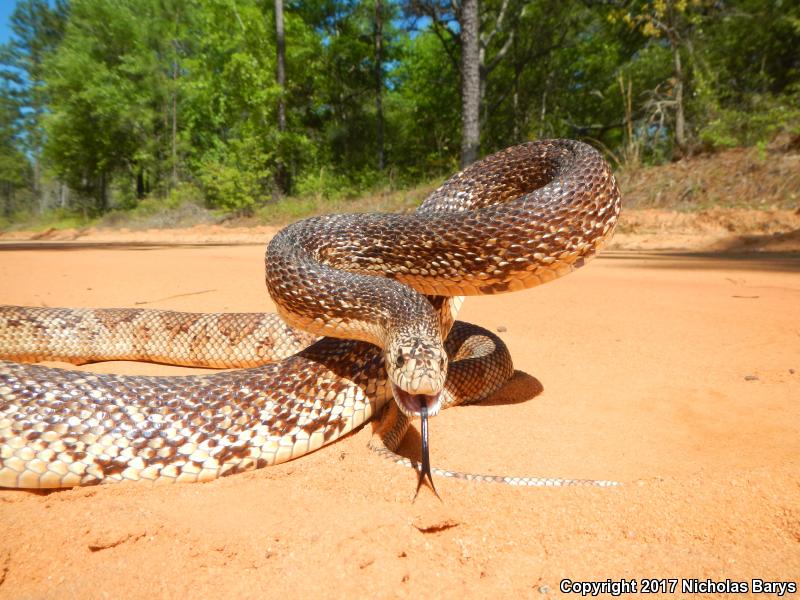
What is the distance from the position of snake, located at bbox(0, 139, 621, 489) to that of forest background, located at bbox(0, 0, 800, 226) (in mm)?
15330

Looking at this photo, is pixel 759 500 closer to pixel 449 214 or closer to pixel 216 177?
pixel 449 214

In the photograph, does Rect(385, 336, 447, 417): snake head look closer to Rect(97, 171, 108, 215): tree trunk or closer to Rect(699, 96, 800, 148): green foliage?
Rect(699, 96, 800, 148): green foliage

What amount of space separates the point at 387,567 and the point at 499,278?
1.94 m

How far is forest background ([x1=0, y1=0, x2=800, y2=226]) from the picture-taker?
68.0 feet

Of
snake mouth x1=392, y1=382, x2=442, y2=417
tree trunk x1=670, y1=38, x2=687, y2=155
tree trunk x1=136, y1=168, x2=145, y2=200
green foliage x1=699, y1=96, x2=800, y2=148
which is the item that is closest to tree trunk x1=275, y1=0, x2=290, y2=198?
tree trunk x1=136, y1=168, x2=145, y2=200

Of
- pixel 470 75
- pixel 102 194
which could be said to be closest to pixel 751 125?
pixel 470 75

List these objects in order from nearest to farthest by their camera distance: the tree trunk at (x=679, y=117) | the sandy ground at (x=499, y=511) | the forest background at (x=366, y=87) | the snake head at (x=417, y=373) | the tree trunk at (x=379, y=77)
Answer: the sandy ground at (x=499, y=511) → the snake head at (x=417, y=373) → the tree trunk at (x=679, y=117) → the forest background at (x=366, y=87) → the tree trunk at (x=379, y=77)

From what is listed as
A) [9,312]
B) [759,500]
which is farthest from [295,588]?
[9,312]

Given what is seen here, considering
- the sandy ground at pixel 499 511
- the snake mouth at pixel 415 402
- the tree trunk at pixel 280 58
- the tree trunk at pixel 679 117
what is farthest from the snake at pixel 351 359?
the tree trunk at pixel 280 58

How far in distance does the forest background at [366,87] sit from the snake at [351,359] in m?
15.3

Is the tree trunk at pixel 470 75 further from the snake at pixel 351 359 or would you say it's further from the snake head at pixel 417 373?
the snake head at pixel 417 373

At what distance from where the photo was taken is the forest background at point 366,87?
20.7 meters

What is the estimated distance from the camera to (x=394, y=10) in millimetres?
32531

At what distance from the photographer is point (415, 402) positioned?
249cm
